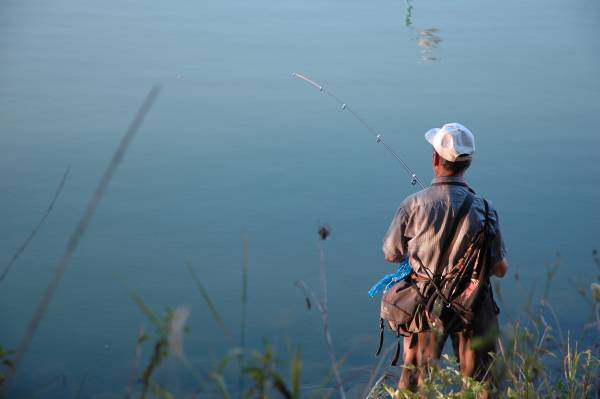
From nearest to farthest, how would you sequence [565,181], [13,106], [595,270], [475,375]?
[475,375] < [595,270] < [565,181] < [13,106]

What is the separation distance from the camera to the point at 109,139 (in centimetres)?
740

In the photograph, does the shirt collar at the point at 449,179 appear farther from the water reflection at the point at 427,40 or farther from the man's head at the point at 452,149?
the water reflection at the point at 427,40

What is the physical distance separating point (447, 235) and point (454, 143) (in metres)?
0.32

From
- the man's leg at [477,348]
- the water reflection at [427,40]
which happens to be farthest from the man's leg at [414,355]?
the water reflection at [427,40]

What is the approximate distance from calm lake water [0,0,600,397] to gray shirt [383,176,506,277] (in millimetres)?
1217

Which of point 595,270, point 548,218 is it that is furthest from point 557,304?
point 548,218

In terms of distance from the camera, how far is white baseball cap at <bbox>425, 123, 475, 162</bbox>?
10.5ft

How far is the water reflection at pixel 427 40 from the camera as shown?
9898 millimetres

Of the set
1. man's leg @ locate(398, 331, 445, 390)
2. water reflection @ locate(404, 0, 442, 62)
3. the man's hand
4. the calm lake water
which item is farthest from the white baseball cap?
water reflection @ locate(404, 0, 442, 62)

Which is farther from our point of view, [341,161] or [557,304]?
[341,161]

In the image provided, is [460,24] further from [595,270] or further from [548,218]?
[595,270]

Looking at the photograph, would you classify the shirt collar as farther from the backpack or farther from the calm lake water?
the calm lake water

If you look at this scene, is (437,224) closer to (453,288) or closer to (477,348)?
(453,288)

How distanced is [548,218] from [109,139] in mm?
3454
